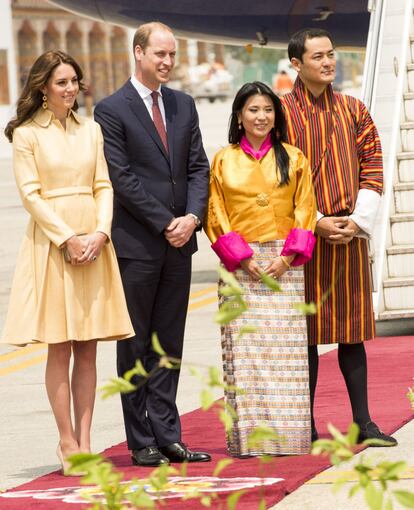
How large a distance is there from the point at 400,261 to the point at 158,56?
4659mm

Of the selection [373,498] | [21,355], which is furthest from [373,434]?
[21,355]

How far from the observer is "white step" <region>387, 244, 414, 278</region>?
1091 centimetres

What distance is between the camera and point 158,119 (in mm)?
6789

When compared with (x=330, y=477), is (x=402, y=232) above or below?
above

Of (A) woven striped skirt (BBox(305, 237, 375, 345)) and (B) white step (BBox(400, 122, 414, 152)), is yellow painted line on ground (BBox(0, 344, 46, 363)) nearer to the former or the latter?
(B) white step (BBox(400, 122, 414, 152))

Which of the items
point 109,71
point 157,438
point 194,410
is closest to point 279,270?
point 157,438

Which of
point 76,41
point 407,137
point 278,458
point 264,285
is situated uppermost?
point 76,41

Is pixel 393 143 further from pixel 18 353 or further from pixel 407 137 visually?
pixel 18 353

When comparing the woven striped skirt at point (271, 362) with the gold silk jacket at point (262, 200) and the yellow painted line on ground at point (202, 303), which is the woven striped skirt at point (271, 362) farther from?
the yellow painted line on ground at point (202, 303)

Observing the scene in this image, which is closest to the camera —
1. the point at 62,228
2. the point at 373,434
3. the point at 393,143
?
the point at 62,228

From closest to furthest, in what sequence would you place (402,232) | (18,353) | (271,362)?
(271,362) < (402,232) < (18,353)

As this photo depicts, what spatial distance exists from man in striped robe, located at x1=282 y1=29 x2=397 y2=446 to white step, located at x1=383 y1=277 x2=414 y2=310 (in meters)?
3.78

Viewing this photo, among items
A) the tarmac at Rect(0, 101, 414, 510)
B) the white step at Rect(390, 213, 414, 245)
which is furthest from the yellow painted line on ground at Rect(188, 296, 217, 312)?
the white step at Rect(390, 213, 414, 245)

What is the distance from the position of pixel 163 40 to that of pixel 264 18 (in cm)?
1059
